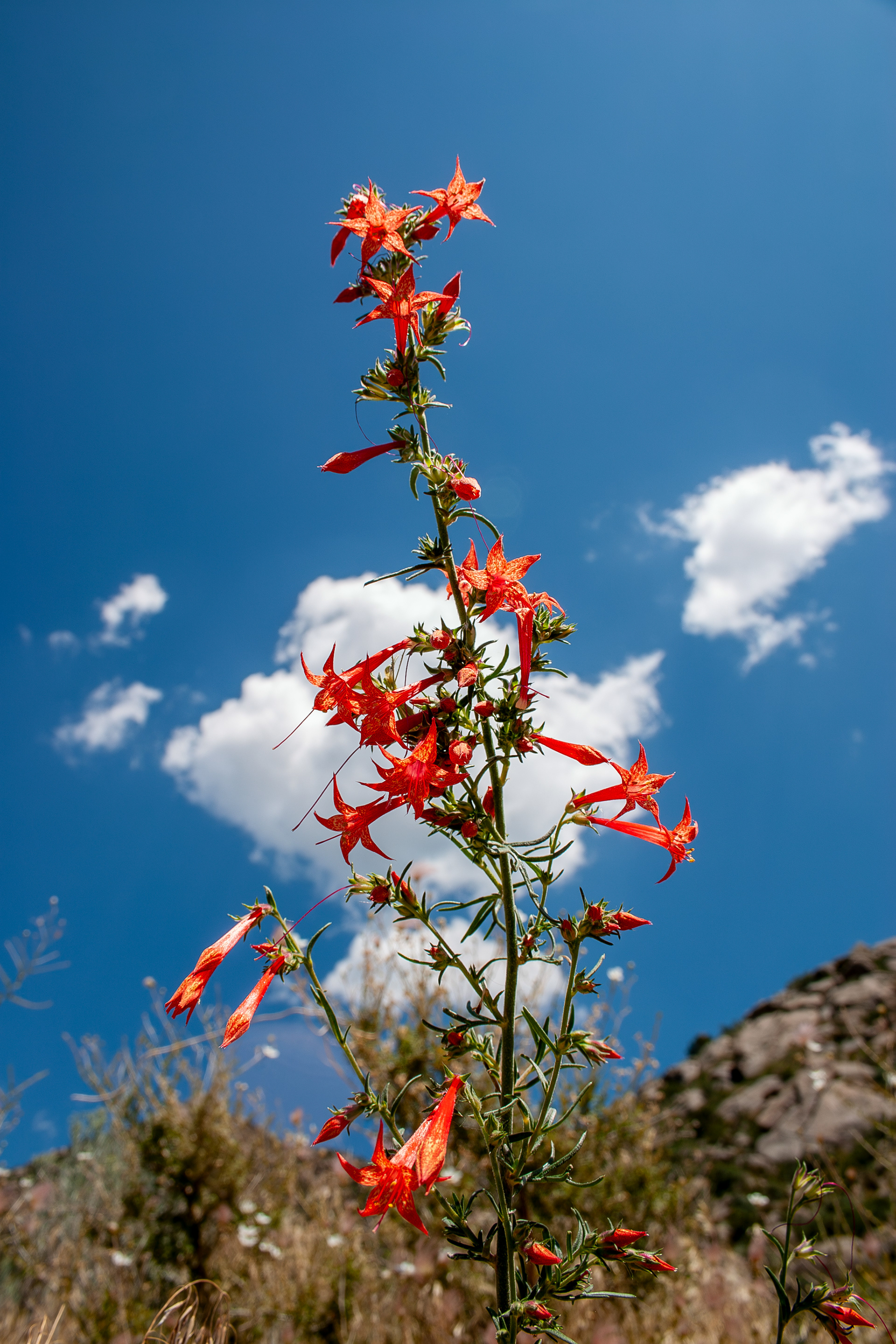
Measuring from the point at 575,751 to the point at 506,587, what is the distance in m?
0.43

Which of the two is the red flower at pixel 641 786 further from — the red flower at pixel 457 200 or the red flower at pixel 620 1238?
the red flower at pixel 457 200

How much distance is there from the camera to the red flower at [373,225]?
1904mm

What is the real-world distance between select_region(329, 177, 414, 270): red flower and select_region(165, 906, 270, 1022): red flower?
5.61 ft

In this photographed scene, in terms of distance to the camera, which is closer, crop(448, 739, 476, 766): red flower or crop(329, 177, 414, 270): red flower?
crop(448, 739, 476, 766): red flower

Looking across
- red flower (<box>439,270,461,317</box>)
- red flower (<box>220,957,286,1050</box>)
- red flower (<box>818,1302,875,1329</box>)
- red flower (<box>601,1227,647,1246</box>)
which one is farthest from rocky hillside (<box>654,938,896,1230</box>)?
red flower (<box>439,270,461,317</box>)

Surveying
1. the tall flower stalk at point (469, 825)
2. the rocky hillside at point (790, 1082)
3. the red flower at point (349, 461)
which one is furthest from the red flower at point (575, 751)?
the rocky hillside at point (790, 1082)

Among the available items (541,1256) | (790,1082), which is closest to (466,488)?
(541,1256)

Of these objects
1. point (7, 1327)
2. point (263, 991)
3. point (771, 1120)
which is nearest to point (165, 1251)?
point (7, 1327)

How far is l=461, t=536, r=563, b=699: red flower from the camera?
1.71m

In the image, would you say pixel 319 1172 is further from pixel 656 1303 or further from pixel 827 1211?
pixel 656 1303

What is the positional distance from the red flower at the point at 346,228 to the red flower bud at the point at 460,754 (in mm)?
1277

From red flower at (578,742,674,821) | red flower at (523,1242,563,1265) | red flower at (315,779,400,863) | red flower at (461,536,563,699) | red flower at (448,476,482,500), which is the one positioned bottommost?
red flower at (523,1242,563,1265)

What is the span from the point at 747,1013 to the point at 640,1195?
105 ft

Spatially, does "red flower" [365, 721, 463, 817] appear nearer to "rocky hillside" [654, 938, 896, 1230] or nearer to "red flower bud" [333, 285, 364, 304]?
"red flower bud" [333, 285, 364, 304]
